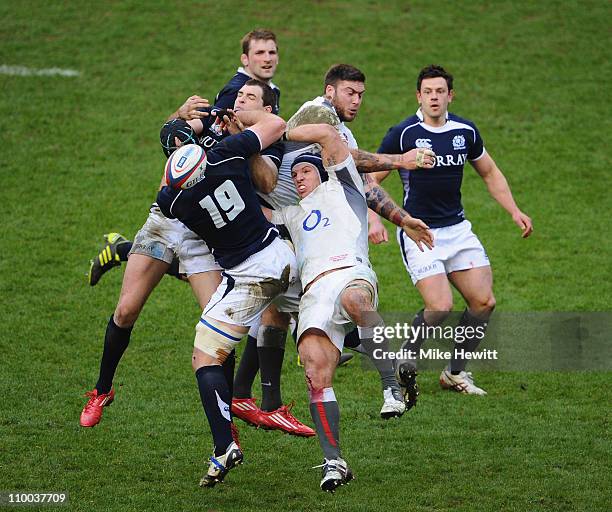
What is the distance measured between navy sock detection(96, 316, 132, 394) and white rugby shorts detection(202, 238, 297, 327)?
1.29m

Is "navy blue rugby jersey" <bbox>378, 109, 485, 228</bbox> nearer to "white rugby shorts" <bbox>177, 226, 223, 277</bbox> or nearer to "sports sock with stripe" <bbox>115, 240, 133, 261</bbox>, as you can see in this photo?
"white rugby shorts" <bbox>177, 226, 223, 277</bbox>

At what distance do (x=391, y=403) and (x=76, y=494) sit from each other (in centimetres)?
231

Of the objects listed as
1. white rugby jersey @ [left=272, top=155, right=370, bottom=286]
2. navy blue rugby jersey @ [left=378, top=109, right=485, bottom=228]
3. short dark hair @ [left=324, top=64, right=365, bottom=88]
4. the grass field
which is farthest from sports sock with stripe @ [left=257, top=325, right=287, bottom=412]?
navy blue rugby jersey @ [left=378, top=109, right=485, bottom=228]

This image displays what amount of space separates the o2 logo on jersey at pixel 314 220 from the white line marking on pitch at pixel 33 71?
11093mm

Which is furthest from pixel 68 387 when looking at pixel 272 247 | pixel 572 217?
pixel 572 217

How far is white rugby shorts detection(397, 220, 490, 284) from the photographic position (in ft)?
31.5

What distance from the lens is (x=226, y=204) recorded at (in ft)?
23.8

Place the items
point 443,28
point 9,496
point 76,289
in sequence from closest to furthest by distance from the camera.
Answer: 1. point 9,496
2. point 76,289
3. point 443,28

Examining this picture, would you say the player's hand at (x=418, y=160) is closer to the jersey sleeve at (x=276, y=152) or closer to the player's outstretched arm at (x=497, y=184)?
the jersey sleeve at (x=276, y=152)

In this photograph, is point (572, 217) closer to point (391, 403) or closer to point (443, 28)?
point (443, 28)

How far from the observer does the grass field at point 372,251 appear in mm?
7691

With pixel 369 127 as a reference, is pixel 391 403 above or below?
below

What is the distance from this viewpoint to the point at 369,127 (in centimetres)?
1628

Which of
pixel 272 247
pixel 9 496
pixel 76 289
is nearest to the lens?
pixel 9 496
